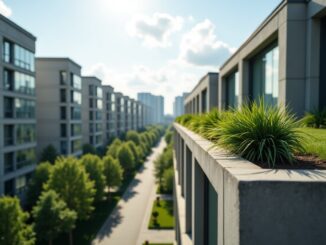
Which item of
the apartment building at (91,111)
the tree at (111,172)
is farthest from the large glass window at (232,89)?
the apartment building at (91,111)

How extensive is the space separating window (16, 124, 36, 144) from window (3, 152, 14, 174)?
160cm

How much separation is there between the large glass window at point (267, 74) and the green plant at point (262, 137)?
23.0 ft

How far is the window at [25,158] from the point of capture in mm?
27984

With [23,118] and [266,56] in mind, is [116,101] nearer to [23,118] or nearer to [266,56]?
[23,118]

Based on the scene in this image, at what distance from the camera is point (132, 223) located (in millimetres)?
28531

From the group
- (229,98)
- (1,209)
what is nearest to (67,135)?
(1,209)

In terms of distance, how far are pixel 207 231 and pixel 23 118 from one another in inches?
1064

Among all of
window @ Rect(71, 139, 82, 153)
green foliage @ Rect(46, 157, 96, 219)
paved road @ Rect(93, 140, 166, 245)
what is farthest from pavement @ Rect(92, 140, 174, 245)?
window @ Rect(71, 139, 82, 153)

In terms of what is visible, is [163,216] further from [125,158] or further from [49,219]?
[125,158]

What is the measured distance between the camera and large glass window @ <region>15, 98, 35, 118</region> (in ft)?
91.6

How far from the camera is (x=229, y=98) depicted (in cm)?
2098

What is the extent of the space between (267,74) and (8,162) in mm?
25656

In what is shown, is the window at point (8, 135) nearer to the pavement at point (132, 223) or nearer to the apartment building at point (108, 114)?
the pavement at point (132, 223)

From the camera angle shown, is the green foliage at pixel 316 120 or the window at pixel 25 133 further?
the window at pixel 25 133
